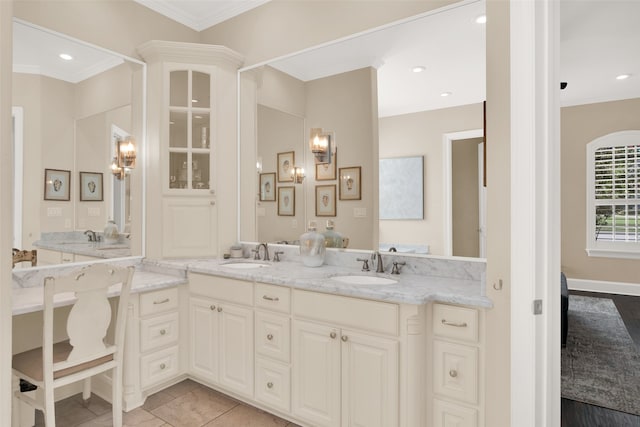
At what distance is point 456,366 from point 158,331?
6.50 ft

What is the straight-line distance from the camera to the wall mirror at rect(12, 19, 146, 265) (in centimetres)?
237

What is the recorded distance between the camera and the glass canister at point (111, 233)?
113 inches

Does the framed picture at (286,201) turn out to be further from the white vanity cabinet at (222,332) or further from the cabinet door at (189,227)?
the white vanity cabinet at (222,332)

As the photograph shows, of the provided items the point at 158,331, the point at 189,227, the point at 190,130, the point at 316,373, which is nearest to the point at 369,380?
the point at 316,373

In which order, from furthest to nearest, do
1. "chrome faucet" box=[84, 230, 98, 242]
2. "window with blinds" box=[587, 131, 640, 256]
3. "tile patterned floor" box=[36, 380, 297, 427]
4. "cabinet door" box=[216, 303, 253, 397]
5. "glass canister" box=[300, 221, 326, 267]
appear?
"window with blinds" box=[587, 131, 640, 256]
"chrome faucet" box=[84, 230, 98, 242]
"glass canister" box=[300, 221, 326, 267]
"cabinet door" box=[216, 303, 253, 397]
"tile patterned floor" box=[36, 380, 297, 427]

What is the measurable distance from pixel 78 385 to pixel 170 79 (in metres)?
2.43

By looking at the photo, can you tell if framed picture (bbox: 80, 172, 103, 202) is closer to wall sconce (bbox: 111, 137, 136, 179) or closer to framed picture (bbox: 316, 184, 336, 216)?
wall sconce (bbox: 111, 137, 136, 179)

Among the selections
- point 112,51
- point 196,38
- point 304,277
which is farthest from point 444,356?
point 196,38

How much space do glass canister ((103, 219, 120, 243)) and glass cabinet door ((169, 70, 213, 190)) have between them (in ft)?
1.77

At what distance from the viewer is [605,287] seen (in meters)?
5.59

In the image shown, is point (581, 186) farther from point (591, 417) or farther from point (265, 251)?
point (265, 251)

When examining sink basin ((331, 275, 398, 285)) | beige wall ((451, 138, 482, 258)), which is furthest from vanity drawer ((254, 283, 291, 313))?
beige wall ((451, 138, 482, 258))

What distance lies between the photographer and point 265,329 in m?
2.28

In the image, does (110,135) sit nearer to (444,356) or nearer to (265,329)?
(265,329)
